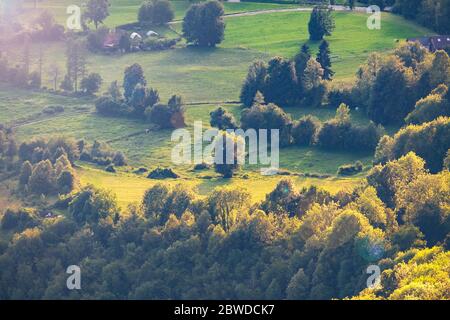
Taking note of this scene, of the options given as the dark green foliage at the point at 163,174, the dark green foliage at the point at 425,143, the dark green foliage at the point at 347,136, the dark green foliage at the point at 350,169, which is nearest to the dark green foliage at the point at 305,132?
the dark green foliage at the point at 347,136

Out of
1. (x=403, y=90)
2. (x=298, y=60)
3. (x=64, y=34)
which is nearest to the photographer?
(x=403, y=90)

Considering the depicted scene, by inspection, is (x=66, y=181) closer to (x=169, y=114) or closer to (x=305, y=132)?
(x=169, y=114)

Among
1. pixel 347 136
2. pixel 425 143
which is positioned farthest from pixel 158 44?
pixel 425 143

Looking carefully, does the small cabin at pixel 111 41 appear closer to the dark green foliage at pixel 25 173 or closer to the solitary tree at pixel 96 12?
the solitary tree at pixel 96 12

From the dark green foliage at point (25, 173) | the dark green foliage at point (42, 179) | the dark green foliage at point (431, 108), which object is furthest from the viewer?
the dark green foliage at point (431, 108)
